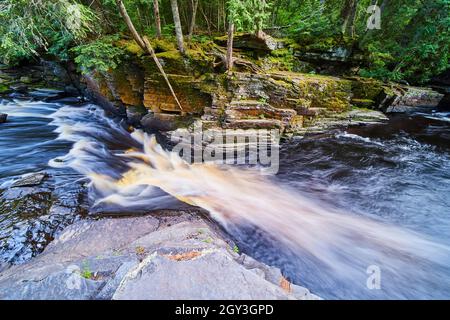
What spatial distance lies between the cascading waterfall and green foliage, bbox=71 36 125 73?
264 centimetres

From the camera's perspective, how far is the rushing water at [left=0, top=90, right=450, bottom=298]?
357 cm

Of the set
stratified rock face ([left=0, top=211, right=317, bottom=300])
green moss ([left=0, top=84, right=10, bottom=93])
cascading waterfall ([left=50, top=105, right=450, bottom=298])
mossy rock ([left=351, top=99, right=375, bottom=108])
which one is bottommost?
cascading waterfall ([left=50, top=105, right=450, bottom=298])

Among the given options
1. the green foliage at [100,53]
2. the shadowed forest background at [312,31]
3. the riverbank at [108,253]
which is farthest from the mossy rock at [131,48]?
the riverbank at [108,253]

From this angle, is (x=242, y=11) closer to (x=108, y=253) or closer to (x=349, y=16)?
(x=108, y=253)

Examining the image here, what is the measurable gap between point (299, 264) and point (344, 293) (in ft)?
2.28

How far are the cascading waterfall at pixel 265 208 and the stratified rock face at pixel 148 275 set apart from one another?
1359 mm

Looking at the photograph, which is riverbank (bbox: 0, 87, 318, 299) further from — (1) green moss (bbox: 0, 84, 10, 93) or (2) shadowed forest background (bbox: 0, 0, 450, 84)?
(1) green moss (bbox: 0, 84, 10, 93)

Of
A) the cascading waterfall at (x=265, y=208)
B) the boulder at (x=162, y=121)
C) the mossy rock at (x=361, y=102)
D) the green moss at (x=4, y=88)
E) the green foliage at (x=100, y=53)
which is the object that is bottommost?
the cascading waterfall at (x=265, y=208)

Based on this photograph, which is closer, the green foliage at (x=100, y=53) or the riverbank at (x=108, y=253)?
the riverbank at (x=108, y=253)

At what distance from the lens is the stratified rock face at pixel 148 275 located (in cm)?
188

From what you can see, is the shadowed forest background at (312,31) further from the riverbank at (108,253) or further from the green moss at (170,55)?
the riverbank at (108,253)

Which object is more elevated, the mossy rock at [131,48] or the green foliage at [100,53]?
the mossy rock at [131,48]

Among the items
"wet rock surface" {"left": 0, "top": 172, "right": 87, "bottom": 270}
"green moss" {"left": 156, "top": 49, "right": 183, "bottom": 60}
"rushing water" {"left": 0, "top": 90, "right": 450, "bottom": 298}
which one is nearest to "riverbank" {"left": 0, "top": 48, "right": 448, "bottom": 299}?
"wet rock surface" {"left": 0, "top": 172, "right": 87, "bottom": 270}

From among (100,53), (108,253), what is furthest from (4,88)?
(108,253)
